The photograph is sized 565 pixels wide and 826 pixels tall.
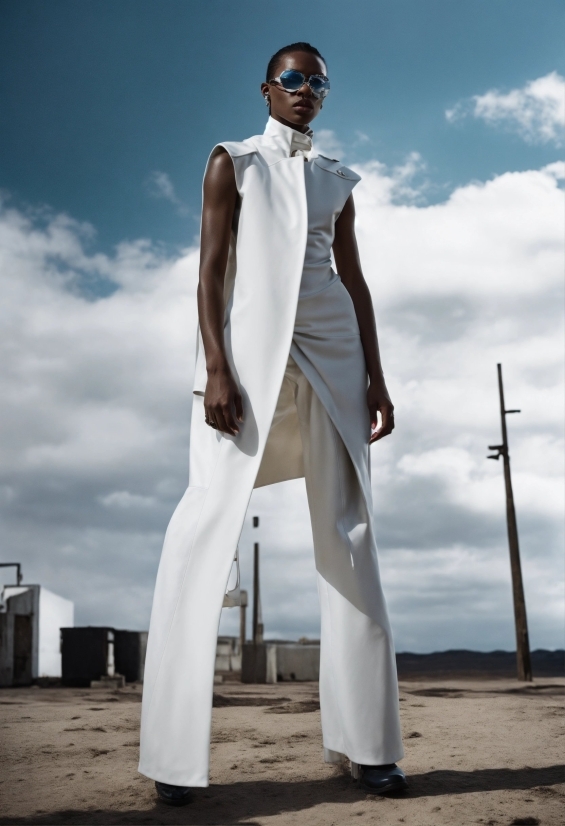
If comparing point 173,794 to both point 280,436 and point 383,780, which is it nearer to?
point 383,780

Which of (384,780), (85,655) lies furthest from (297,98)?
(85,655)

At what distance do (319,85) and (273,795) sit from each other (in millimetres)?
2378

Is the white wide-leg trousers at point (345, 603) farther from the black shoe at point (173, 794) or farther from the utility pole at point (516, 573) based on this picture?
the utility pole at point (516, 573)

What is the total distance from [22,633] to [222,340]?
1824cm

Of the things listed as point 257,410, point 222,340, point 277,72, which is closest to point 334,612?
point 257,410

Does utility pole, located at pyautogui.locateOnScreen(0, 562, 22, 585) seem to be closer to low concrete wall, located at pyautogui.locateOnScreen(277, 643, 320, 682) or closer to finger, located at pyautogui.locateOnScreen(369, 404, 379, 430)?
low concrete wall, located at pyautogui.locateOnScreen(277, 643, 320, 682)

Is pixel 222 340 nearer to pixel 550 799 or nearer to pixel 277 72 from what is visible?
pixel 277 72

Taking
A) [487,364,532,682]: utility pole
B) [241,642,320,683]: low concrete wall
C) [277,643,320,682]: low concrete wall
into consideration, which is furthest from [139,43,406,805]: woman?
[277,643,320,682]: low concrete wall

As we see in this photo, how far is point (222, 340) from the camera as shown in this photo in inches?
102

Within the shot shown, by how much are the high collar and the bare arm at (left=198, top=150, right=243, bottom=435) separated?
24 centimetres

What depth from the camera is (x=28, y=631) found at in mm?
19219

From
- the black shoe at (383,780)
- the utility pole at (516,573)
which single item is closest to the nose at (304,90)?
the black shoe at (383,780)

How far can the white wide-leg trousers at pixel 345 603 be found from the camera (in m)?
2.45

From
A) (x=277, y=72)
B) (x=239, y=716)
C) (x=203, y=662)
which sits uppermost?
(x=277, y=72)
